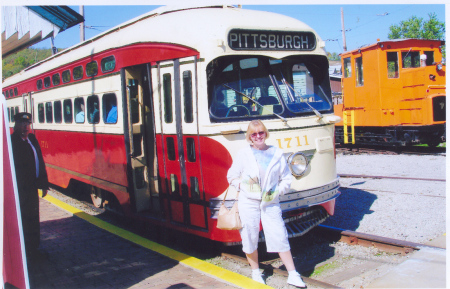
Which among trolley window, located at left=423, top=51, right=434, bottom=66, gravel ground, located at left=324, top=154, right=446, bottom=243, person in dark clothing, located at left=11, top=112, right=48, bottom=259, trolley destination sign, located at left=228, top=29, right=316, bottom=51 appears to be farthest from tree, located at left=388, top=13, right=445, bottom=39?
person in dark clothing, located at left=11, top=112, right=48, bottom=259

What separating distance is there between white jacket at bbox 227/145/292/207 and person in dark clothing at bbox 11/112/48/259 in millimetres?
2578

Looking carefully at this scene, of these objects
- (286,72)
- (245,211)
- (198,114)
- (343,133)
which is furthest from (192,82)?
(343,133)

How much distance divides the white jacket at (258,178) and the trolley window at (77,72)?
4.05 meters

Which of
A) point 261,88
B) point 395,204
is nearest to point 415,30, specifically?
point 395,204

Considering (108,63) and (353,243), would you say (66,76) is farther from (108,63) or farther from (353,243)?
(353,243)

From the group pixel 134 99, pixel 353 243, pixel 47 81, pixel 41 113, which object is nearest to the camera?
pixel 353 243

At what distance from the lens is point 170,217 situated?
570cm

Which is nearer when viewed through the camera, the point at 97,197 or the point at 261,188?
the point at 261,188

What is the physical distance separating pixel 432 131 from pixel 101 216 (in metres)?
9.89

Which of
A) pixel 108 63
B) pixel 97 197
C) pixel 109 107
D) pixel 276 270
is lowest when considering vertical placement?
pixel 276 270

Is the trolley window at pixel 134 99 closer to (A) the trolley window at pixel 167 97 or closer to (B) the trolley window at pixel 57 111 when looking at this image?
(A) the trolley window at pixel 167 97

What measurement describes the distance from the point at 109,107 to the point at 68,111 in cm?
187

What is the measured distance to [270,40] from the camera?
17.4 feet

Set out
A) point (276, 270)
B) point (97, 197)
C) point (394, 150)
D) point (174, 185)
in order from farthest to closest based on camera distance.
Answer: point (394, 150)
point (97, 197)
point (174, 185)
point (276, 270)
